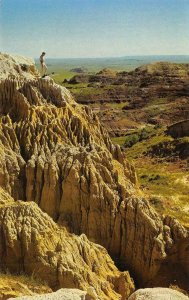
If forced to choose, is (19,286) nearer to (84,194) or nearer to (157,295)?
(157,295)

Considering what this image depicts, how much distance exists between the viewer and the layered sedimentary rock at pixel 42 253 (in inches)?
620

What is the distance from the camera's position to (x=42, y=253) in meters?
16.1

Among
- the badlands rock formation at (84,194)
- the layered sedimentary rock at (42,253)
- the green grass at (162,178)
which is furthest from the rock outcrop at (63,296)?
the green grass at (162,178)

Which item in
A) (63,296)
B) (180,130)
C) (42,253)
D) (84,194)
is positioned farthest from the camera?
(180,130)

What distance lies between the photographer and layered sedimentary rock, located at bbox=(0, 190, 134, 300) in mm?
15750

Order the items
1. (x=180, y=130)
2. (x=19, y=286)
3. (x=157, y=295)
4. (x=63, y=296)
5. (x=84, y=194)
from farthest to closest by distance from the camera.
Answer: (x=180, y=130)
(x=84, y=194)
(x=19, y=286)
(x=63, y=296)
(x=157, y=295)

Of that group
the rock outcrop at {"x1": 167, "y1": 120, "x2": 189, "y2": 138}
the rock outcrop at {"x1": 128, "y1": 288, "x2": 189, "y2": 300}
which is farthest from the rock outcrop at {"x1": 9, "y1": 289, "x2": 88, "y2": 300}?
the rock outcrop at {"x1": 167, "y1": 120, "x2": 189, "y2": 138}

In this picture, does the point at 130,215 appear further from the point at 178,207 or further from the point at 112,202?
the point at 178,207

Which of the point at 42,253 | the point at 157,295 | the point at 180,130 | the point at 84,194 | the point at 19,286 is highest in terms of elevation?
the point at 157,295

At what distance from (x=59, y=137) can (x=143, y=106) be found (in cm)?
7804

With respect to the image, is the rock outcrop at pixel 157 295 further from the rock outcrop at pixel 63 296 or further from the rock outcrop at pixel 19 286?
the rock outcrop at pixel 19 286

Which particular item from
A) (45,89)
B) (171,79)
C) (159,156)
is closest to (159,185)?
(159,156)

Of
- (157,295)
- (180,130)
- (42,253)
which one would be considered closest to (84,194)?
(42,253)

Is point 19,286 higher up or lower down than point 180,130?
higher up
